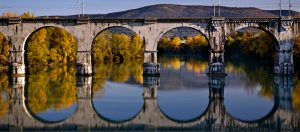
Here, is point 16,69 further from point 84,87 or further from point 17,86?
point 84,87

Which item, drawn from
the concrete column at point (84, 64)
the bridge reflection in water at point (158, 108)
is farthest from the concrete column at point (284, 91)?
the concrete column at point (84, 64)

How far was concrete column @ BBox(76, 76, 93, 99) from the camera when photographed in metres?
37.5

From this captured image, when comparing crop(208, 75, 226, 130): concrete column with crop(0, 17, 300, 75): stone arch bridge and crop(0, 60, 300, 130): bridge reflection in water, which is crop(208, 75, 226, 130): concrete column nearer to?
crop(0, 60, 300, 130): bridge reflection in water

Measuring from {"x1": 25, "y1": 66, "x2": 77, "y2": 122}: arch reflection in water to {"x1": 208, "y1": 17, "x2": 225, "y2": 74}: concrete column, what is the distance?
15717 mm

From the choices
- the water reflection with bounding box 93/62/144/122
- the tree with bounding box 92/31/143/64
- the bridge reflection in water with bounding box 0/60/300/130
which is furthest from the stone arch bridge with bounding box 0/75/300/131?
the tree with bounding box 92/31/143/64

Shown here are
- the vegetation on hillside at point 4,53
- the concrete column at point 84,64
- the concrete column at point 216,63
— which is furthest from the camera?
the vegetation on hillside at point 4,53

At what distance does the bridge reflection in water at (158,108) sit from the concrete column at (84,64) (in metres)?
7.84

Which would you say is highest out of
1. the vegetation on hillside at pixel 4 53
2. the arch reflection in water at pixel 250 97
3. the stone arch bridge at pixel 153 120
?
the vegetation on hillside at pixel 4 53

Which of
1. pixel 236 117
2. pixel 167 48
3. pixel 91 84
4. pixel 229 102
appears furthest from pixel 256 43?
pixel 167 48

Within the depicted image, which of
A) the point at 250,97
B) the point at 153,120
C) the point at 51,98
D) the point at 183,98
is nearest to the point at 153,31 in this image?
the point at 183,98

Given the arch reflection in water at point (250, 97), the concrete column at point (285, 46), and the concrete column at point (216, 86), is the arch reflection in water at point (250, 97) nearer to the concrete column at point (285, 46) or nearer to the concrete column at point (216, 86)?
the concrete column at point (216, 86)

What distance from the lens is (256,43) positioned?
78875mm

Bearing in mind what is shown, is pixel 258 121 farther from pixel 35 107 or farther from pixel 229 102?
pixel 35 107

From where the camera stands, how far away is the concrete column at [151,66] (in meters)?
53.2
